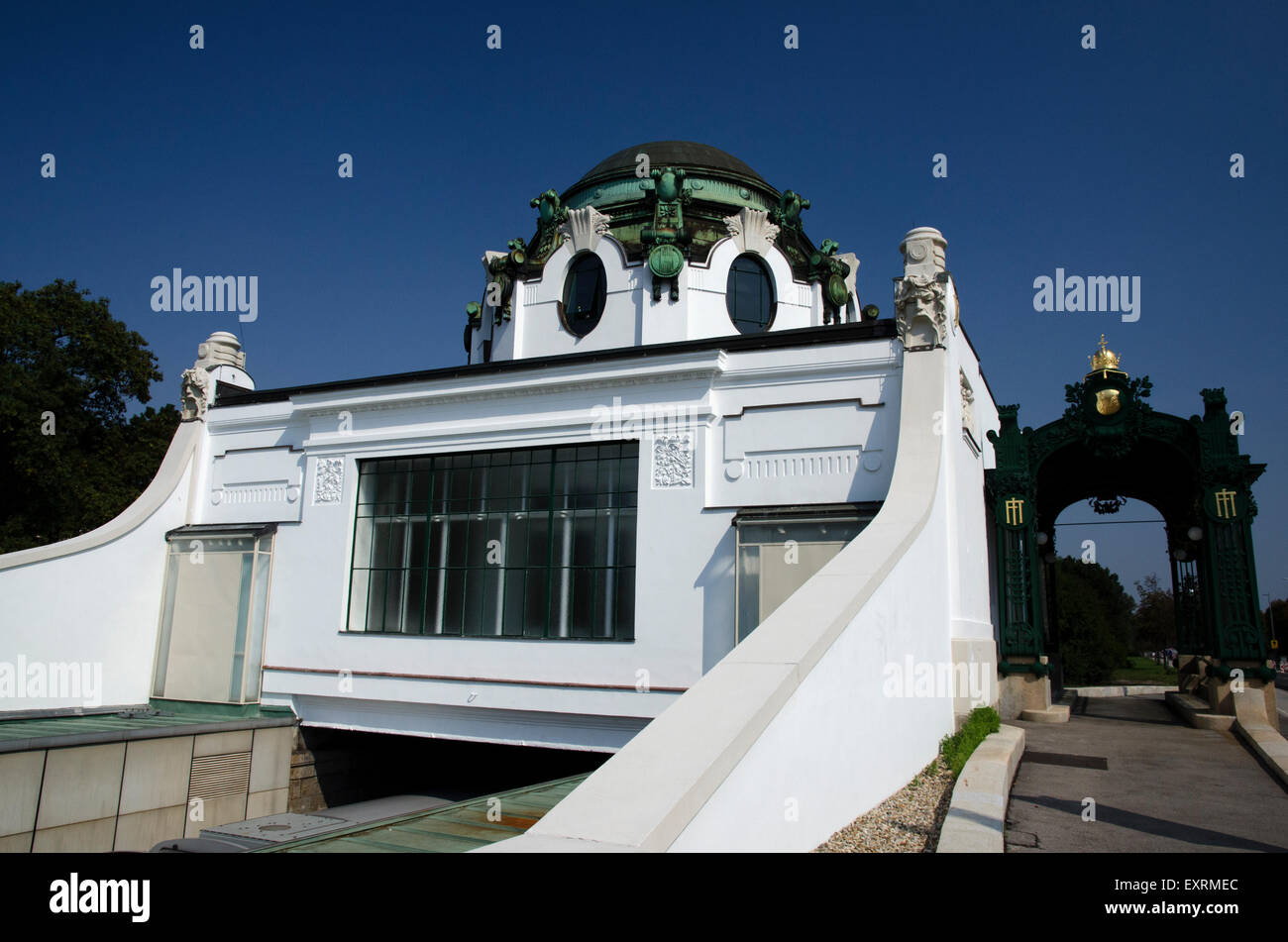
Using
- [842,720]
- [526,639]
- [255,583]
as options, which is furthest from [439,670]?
[842,720]

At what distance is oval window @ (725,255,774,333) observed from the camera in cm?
1852

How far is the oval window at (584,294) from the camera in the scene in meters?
18.8

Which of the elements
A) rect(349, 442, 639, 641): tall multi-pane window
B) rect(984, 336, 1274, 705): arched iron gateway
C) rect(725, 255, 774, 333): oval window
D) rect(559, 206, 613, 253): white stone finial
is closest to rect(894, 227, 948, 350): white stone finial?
rect(984, 336, 1274, 705): arched iron gateway

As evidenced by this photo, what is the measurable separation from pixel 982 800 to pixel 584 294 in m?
14.4

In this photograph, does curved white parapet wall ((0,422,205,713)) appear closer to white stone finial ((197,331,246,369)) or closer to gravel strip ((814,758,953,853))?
white stone finial ((197,331,246,369))

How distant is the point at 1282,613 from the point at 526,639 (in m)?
86.4

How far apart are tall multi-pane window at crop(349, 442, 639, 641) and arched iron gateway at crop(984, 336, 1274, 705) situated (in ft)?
20.0

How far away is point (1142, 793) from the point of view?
8.32 m

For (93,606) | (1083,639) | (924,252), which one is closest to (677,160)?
(924,252)

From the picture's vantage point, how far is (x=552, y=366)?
13773mm
